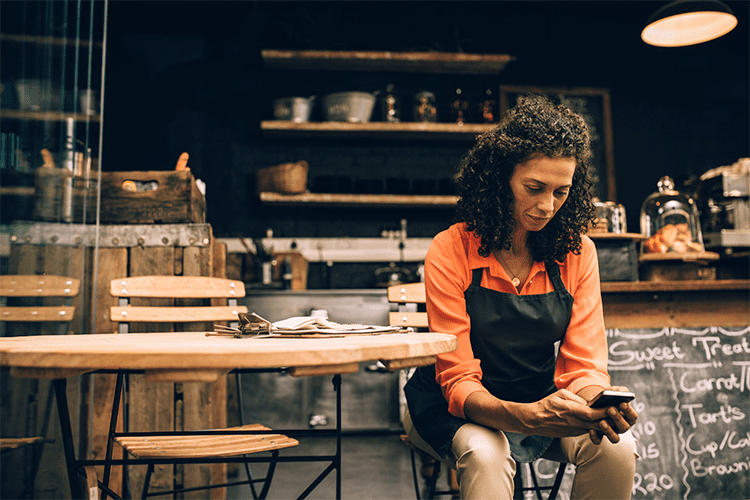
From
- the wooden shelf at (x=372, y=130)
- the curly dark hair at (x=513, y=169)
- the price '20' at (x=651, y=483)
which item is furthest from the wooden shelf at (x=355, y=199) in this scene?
the curly dark hair at (x=513, y=169)

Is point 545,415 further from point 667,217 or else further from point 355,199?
point 355,199

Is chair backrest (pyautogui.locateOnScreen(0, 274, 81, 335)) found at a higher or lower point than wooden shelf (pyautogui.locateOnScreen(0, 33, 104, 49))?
lower

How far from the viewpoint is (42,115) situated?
1.72 metres

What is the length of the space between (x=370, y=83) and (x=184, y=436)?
3423 mm

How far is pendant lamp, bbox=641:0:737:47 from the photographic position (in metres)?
2.99

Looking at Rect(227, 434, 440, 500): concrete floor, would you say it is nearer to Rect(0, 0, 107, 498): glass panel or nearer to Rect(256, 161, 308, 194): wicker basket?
Rect(0, 0, 107, 498): glass panel

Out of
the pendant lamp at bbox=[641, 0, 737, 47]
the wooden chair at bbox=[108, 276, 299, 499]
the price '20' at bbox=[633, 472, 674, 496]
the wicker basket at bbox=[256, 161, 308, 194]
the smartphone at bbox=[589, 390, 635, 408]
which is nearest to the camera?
the smartphone at bbox=[589, 390, 635, 408]

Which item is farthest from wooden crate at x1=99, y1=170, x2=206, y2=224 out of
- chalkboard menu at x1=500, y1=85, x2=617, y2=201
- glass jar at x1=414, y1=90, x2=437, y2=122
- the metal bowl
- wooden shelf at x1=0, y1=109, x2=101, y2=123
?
chalkboard menu at x1=500, y1=85, x2=617, y2=201

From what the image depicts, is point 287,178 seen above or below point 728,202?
above

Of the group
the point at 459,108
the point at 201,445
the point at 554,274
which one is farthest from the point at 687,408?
the point at 459,108

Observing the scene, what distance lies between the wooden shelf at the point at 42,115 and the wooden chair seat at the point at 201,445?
947mm

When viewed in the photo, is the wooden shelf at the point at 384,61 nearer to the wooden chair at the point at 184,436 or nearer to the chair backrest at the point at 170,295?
the wooden chair at the point at 184,436

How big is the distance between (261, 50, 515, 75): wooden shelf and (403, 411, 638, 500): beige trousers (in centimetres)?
347

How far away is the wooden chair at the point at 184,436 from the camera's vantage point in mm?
1452
